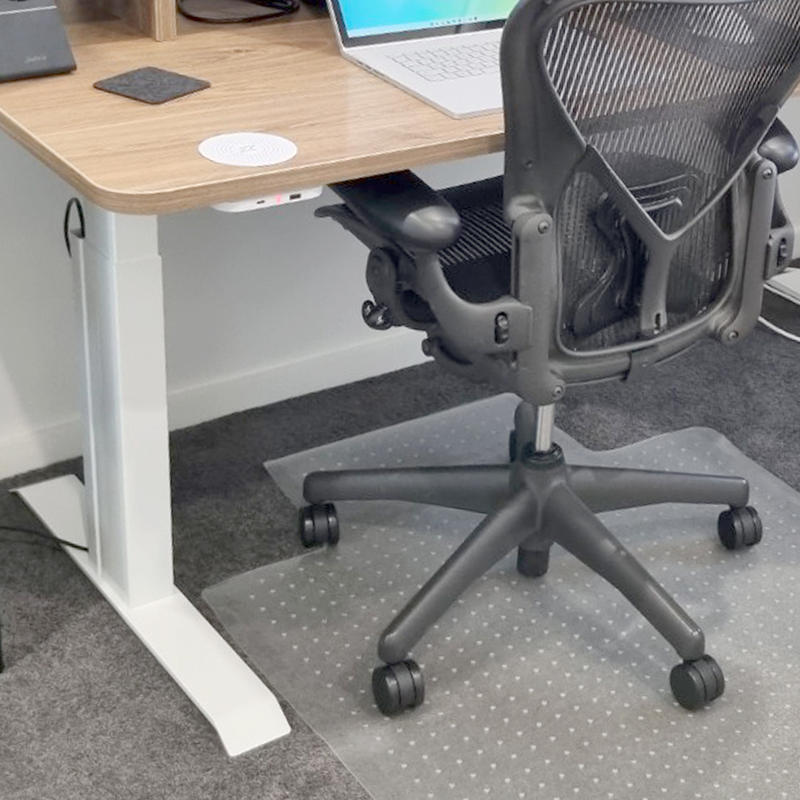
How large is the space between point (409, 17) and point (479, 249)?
0.37 metres

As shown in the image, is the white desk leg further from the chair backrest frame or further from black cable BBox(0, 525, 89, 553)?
the chair backrest frame

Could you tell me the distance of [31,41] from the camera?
1737mm

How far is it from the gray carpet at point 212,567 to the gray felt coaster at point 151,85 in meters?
0.72

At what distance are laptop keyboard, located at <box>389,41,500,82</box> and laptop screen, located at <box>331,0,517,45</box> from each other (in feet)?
0.16

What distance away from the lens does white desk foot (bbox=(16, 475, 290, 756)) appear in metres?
1.76

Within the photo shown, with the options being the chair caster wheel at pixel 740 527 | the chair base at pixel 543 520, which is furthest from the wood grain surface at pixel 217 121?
the chair caster wheel at pixel 740 527

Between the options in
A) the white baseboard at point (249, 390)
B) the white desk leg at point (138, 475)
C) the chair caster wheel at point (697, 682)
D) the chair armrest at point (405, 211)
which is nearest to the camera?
the chair armrest at point (405, 211)

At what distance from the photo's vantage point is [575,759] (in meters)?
1.75

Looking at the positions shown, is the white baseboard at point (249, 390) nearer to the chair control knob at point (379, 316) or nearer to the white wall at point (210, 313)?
the white wall at point (210, 313)

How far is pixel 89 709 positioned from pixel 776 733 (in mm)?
892

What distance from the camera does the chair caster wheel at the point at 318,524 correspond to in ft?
6.92

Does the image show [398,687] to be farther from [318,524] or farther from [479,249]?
[479,249]

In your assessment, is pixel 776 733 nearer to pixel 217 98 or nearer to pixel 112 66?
pixel 217 98

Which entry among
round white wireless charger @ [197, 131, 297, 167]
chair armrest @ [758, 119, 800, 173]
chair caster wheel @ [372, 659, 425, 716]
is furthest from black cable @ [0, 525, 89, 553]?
chair armrest @ [758, 119, 800, 173]
